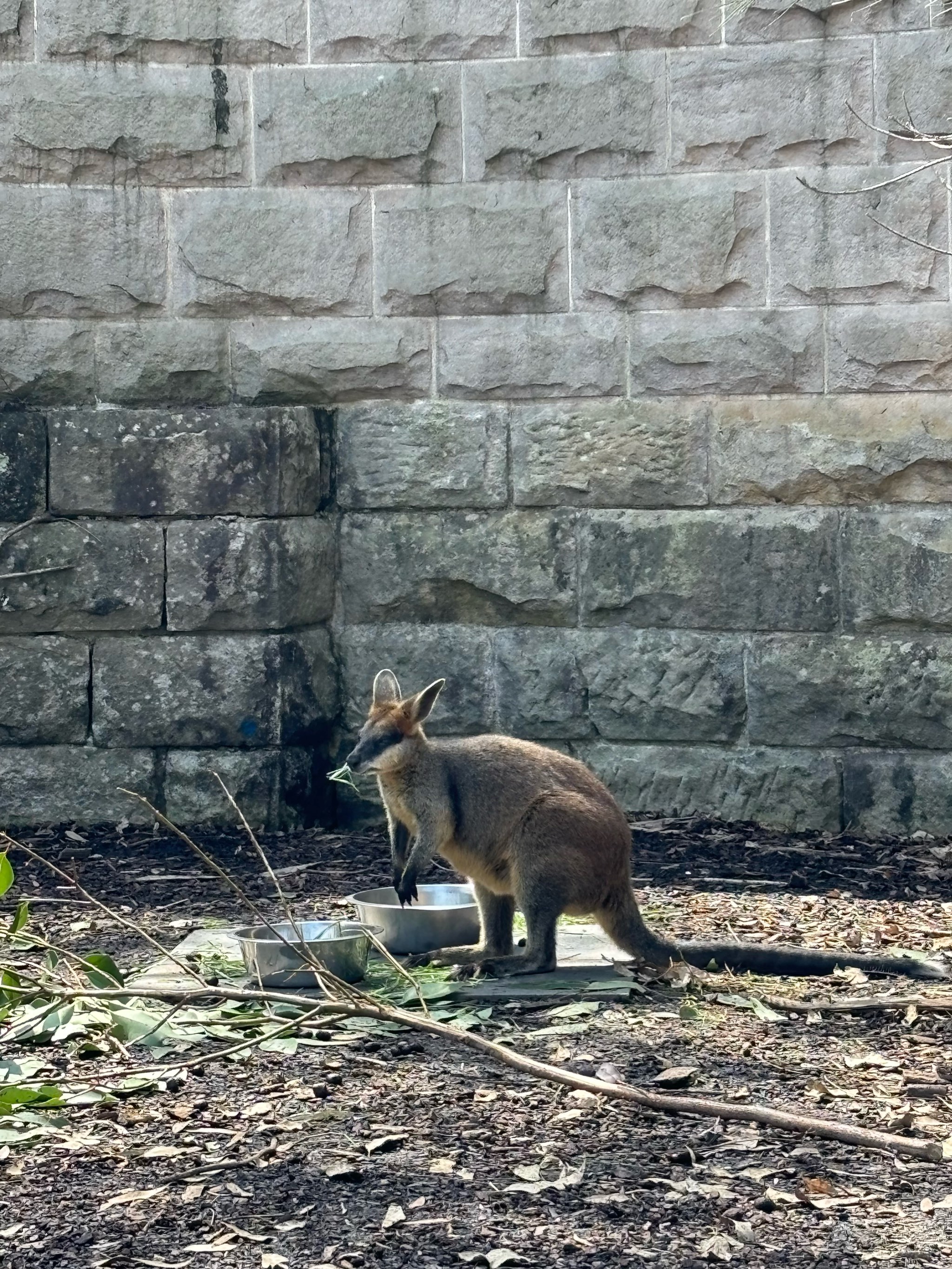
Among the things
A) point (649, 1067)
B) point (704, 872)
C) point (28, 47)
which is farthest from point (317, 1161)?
point (28, 47)

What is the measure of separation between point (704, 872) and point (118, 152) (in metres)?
4.20

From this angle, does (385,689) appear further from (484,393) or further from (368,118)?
(368,118)

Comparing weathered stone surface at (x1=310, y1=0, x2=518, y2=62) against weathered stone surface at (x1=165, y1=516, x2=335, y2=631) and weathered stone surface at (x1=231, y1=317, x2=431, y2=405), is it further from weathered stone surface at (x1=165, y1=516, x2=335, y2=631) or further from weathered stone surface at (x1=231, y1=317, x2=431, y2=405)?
weathered stone surface at (x1=165, y1=516, x2=335, y2=631)

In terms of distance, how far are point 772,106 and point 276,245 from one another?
7.59ft

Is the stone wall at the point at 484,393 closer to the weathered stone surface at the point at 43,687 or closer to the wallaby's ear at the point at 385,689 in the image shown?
the weathered stone surface at the point at 43,687

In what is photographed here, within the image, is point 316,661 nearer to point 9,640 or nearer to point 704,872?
point 9,640

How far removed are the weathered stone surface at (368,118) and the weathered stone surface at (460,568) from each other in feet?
5.21

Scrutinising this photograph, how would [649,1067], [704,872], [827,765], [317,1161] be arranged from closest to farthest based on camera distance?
[317,1161]
[649,1067]
[704,872]
[827,765]

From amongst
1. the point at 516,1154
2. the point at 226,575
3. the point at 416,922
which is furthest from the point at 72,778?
the point at 516,1154

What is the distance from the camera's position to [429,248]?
24.8 feet

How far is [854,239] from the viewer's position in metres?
7.23

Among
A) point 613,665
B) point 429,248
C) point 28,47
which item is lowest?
point 613,665

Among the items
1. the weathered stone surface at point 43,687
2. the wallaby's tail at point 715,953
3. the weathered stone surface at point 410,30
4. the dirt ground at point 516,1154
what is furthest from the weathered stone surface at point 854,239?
the weathered stone surface at point 43,687

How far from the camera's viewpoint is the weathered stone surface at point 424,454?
25.0 ft
